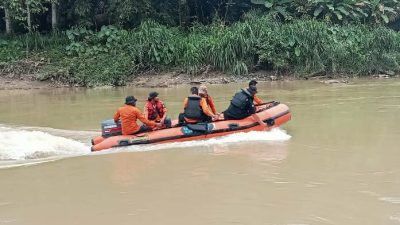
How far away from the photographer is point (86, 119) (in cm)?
1235

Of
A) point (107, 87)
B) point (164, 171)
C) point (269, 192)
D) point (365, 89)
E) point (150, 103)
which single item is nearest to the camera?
point (269, 192)

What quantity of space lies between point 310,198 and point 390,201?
86 cm

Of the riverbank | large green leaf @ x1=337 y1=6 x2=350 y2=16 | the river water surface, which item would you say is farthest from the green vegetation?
the river water surface

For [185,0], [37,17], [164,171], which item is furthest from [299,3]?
[164,171]

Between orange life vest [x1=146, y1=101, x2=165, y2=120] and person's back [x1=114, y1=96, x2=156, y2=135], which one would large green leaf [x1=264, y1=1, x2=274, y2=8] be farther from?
person's back [x1=114, y1=96, x2=156, y2=135]

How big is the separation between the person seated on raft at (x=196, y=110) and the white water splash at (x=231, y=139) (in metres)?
0.46

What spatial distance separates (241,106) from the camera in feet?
32.5

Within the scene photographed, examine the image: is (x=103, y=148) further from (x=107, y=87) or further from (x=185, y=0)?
(x=185, y=0)

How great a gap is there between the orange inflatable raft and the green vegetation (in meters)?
9.47

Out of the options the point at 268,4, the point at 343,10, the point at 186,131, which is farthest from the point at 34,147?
the point at 343,10

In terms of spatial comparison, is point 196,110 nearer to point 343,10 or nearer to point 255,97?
point 255,97

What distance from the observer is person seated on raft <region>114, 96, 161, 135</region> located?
9.02 meters

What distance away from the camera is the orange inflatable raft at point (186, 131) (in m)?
9.03

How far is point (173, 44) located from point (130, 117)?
11394mm
